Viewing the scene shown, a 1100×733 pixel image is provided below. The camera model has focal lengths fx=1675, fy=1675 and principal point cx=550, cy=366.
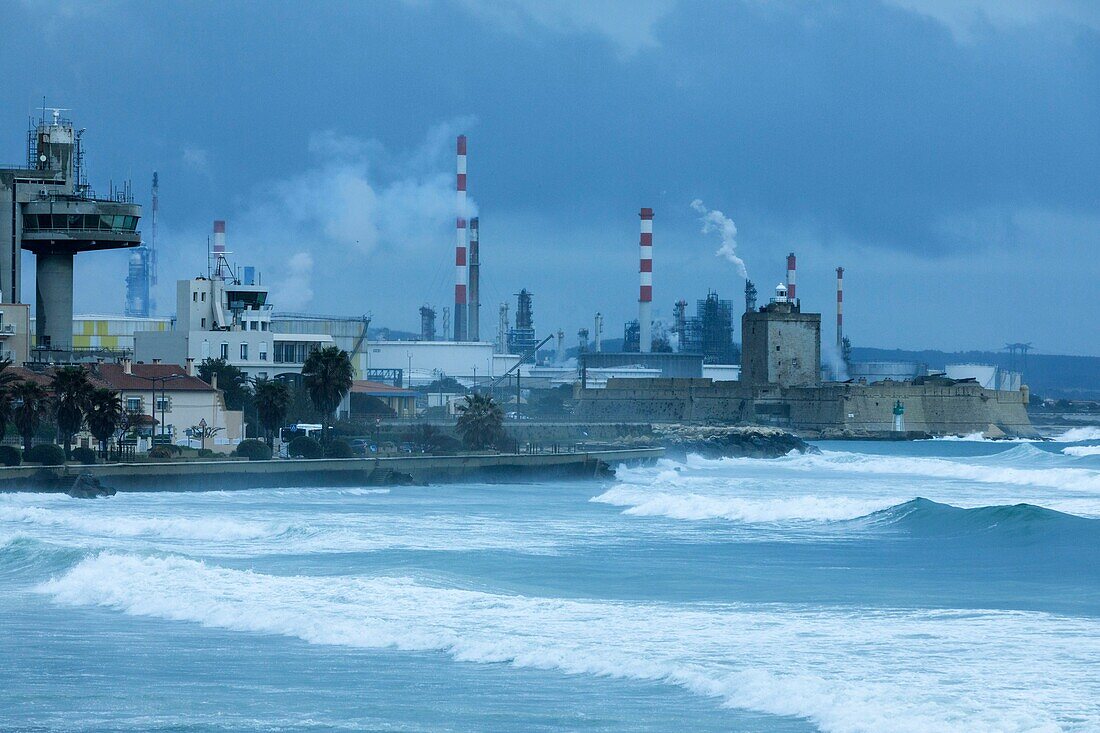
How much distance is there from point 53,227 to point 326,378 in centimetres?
1710

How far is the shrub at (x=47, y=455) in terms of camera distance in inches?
1730

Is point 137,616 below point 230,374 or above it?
below

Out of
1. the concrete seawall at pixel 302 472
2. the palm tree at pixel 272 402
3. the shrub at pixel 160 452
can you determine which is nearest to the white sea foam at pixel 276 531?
the concrete seawall at pixel 302 472

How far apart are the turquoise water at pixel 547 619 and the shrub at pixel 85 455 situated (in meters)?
6.44

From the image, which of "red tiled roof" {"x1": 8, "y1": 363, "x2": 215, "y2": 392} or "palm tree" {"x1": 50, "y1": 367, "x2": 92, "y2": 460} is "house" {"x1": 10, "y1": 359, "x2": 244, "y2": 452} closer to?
"red tiled roof" {"x1": 8, "y1": 363, "x2": 215, "y2": 392}

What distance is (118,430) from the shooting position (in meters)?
51.7

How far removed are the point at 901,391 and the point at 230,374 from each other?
56259 millimetres

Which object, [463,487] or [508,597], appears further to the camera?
[463,487]

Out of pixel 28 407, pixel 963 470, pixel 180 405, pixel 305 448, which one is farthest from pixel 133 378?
pixel 963 470

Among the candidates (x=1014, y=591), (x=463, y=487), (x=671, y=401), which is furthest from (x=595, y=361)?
(x=1014, y=591)

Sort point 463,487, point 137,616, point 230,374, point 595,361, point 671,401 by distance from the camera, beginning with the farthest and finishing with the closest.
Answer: point 595,361, point 671,401, point 230,374, point 463,487, point 137,616

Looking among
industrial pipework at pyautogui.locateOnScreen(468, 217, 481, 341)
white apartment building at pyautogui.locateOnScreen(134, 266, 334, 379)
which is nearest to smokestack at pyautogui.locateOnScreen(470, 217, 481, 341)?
industrial pipework at pyautogui.locateOnScreen(468, 217, 481, 341)

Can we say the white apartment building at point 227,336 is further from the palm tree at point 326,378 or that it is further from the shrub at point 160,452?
the shrub at point 160,452

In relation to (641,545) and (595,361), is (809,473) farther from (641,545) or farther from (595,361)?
(595,361)
